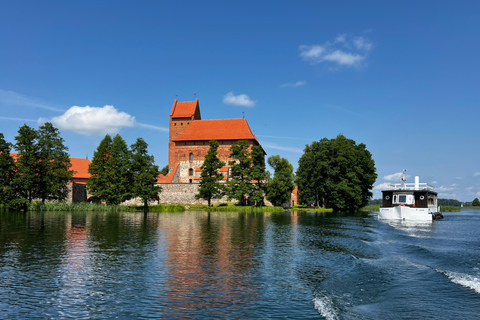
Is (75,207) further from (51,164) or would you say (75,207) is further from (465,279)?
(465,279)

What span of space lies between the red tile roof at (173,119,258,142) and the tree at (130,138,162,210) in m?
22.2

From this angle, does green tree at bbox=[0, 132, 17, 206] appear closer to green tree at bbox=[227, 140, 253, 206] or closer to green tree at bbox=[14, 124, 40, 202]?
green tree at bbox=[14, 124, 40, 202]

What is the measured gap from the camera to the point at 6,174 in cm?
5844

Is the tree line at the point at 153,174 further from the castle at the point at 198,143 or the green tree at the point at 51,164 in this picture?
the castle at the point at 198,143

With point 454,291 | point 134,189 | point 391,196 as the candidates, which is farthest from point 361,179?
point 454,291

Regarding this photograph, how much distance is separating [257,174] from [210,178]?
9013 millimetres

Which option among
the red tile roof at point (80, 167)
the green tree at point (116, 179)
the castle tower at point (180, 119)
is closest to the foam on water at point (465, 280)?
the green tree at point (116, 179)

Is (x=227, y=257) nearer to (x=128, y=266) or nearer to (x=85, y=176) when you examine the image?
(x=128, y=266)

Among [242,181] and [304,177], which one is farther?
[304,177]

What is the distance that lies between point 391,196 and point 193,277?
47.1 m

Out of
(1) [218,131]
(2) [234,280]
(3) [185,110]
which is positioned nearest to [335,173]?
(1) [218,131]

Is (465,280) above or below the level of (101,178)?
below

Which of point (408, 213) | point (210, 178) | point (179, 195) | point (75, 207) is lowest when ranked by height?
point (75, 207)

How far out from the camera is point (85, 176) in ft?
293
